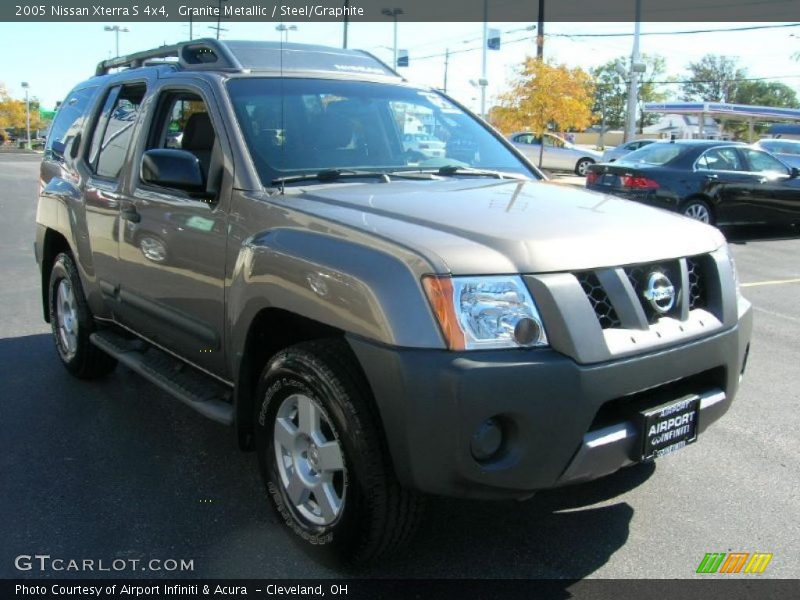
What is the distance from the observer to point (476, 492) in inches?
100

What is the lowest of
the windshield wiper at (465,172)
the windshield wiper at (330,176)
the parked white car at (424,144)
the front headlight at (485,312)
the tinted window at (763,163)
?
the front headlight at (485,312)

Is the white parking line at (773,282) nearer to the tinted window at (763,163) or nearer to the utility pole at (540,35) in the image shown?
the tinted window at (763,163)

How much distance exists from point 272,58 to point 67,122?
2.24 m

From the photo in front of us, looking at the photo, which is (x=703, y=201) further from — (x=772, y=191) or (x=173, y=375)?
(x=173, y=375)

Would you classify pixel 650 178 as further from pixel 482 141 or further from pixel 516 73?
pixel 516 73

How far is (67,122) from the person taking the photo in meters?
5.66

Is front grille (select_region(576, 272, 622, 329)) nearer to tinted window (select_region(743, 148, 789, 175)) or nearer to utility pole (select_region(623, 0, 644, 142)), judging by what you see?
tinted window (select_region(743, 148, 789, 175))

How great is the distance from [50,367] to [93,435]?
152 centimetres

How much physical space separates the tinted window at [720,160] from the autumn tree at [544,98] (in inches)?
620

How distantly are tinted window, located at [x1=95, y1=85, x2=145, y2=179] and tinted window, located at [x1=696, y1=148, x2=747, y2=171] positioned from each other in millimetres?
9692

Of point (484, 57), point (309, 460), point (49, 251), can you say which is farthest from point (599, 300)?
point (484, 57)

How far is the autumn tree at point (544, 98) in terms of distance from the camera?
27.6m

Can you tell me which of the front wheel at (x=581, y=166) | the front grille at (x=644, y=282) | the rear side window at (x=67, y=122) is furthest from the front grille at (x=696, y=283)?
the front wheel at (x=581, y=166)

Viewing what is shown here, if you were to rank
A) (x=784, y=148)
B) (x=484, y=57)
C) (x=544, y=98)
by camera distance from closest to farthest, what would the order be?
(x=784, y=148) → (x=544, y=98) → (x=484, y=57)
